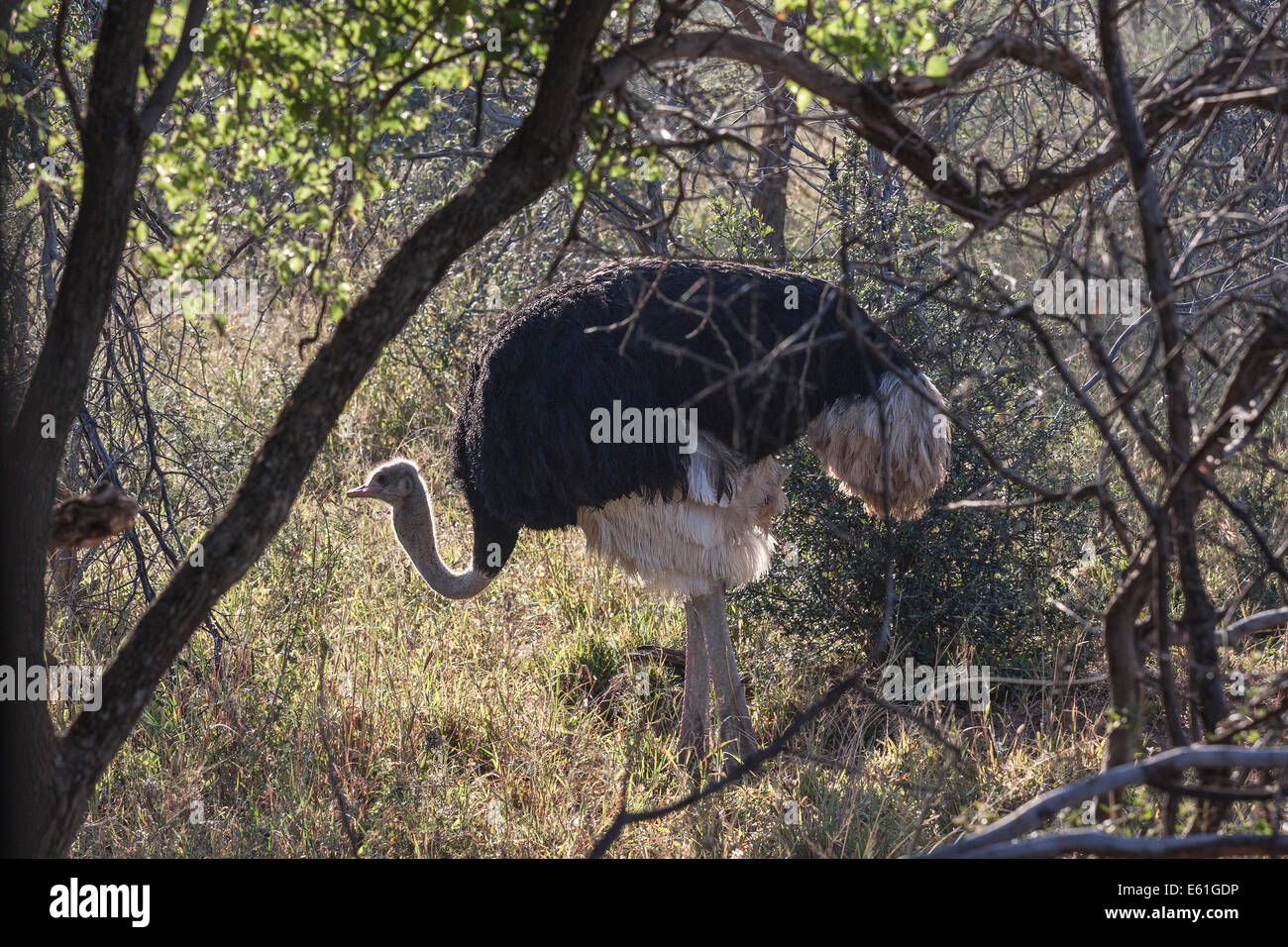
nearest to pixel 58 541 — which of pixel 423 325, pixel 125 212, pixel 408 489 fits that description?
pixel 125 212

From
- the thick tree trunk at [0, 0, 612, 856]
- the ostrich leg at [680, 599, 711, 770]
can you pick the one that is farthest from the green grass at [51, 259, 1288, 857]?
the thick tree trunk at [0, 0, 612, 856]

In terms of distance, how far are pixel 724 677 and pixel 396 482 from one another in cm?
160

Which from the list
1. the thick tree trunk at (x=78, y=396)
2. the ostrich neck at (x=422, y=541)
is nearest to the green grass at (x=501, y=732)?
the ostrich neck at (x=422, y=541)

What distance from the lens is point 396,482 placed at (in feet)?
17.1

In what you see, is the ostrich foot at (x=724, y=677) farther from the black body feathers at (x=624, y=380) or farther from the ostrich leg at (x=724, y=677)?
the black body feathers at (x=624, y=380)

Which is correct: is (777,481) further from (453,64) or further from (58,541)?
(58,541)

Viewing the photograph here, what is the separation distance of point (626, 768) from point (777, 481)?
125 centimetres

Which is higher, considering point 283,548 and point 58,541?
point 283,548

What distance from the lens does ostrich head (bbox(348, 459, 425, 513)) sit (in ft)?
17.1

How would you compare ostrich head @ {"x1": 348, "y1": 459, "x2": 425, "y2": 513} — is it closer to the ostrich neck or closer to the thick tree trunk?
the ostrich neck

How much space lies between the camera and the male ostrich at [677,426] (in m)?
4.40
